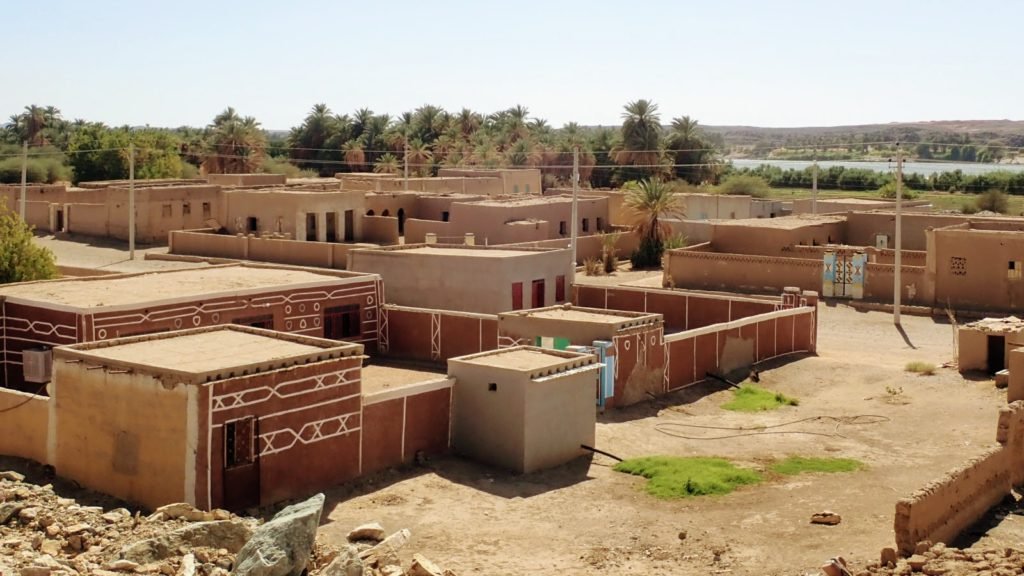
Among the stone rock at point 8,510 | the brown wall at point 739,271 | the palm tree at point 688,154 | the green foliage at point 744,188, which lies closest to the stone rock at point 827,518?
the stone rock at point 8,510

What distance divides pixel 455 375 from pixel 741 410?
8.14m

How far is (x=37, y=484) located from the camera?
21703 millimetres

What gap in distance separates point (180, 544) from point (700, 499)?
9.26 meters

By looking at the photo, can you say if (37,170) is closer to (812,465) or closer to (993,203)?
(993,203)

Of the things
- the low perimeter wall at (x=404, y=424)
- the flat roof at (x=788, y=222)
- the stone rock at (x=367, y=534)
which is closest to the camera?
the stone rock at (x=367, y=534)

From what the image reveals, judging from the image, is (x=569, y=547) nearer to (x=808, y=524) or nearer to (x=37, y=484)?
(x=808, y=524)

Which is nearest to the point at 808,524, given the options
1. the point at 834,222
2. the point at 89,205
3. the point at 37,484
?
the point at 37,484

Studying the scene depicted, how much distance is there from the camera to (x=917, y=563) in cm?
1741

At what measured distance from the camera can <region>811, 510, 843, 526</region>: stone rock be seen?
799 inches

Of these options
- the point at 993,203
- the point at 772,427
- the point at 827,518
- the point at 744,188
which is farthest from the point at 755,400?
the point at 744,188

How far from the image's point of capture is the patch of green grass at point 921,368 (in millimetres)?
32156

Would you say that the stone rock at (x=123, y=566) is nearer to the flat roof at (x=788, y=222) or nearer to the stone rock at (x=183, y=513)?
the stone rock at (x=183, y=513)

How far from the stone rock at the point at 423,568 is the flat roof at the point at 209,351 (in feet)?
17.0

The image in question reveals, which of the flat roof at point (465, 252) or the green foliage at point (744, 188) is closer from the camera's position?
the flat roof at point (465, 252)
